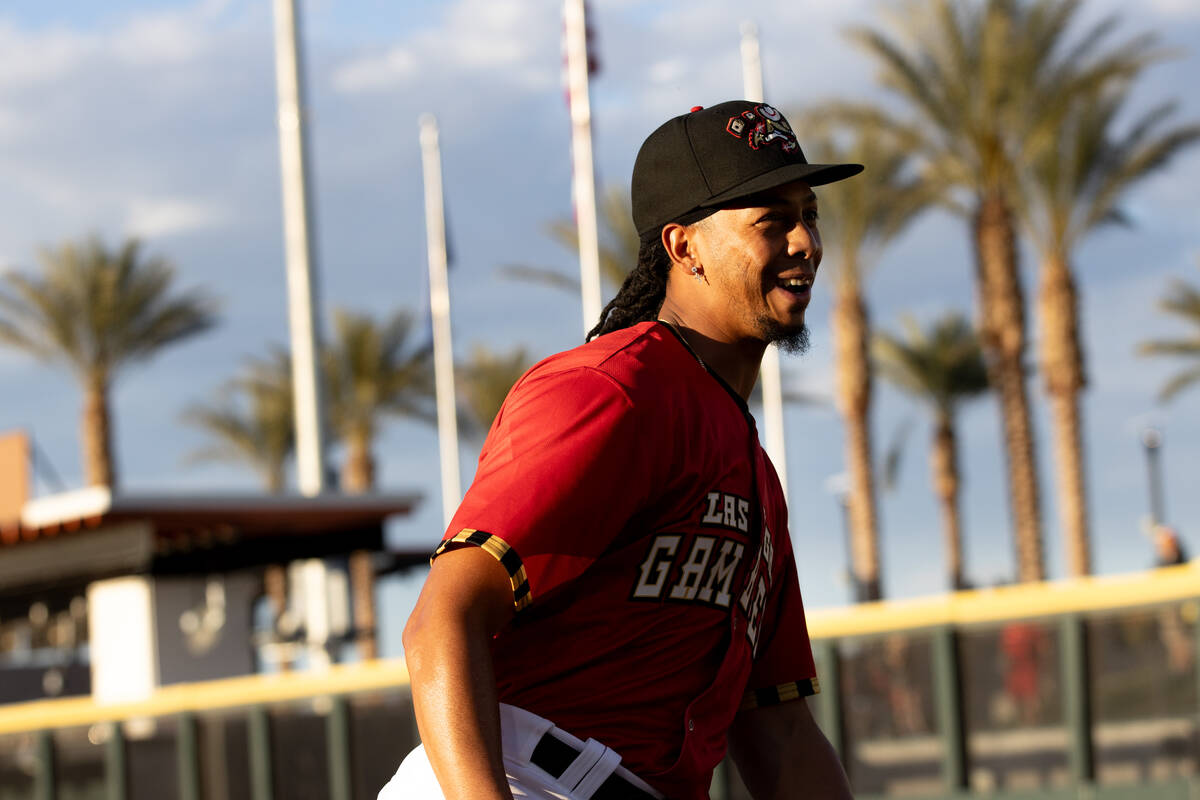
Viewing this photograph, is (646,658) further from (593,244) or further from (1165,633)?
(593,244)

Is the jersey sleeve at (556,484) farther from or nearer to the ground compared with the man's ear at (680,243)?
nearer to the ground

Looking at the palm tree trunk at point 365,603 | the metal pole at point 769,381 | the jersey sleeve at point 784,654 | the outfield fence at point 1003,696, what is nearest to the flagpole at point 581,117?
the metal pole at point 769,381

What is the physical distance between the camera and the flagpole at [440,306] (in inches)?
1129

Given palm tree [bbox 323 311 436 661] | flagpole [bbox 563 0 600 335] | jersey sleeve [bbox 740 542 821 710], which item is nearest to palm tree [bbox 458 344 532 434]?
palm tree [bbox 323 311 436 661]

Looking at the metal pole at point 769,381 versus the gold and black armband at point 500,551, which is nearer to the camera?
the gold and black armband at point 500,551

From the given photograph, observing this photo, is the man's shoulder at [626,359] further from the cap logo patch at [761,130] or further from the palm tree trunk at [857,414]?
the palm tree trunk at [857,414]

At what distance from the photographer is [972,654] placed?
354 inches

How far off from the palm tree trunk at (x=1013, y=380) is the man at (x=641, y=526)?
2320 centimetres

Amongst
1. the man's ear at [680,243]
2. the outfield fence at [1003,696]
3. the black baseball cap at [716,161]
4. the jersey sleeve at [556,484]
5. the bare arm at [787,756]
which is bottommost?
the outfield fence at [1003,696]

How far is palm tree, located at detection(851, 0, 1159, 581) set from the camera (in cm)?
2352

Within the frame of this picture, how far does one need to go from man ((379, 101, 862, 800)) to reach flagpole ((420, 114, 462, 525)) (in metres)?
25.6

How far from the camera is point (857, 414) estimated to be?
3045 cm

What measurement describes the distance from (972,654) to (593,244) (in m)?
12.8

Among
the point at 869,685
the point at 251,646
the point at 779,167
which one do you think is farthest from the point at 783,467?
the point at 779,167
